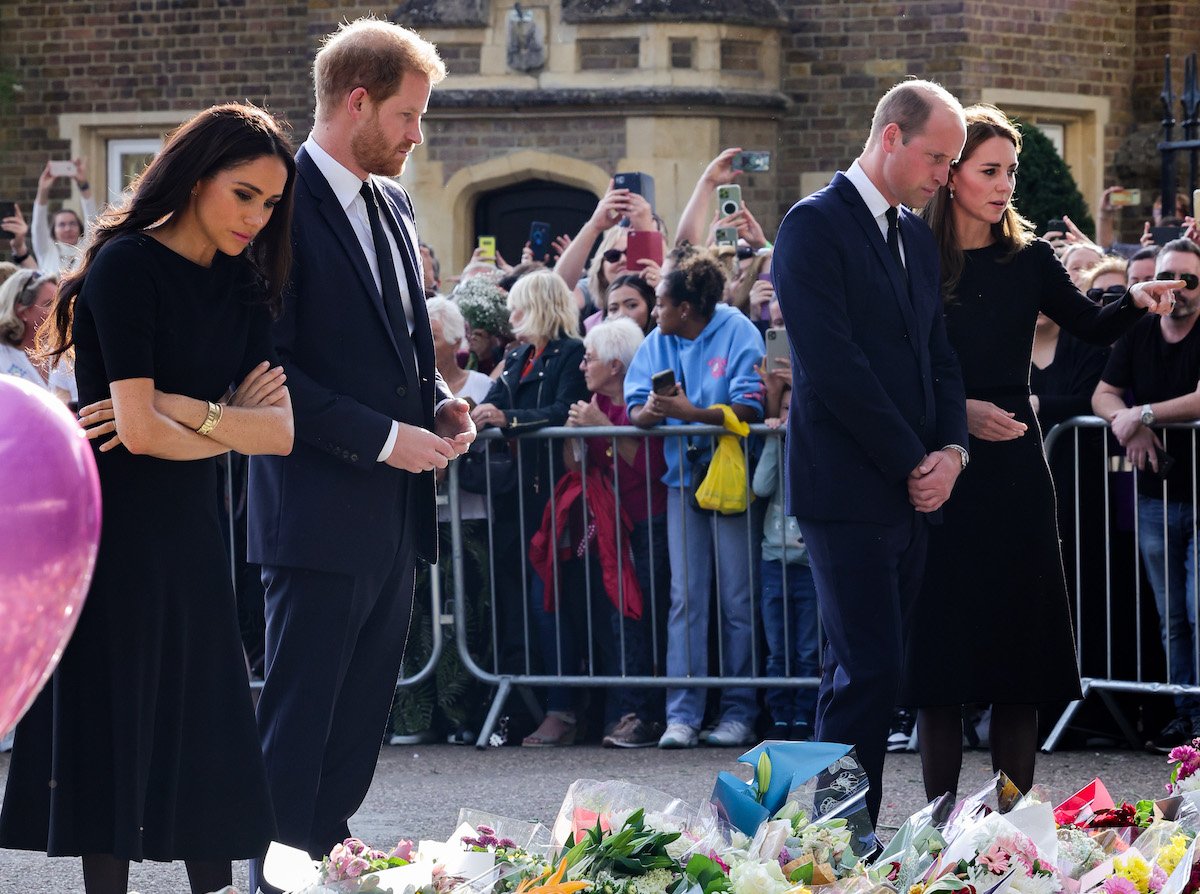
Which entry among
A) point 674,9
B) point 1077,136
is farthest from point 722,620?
point 1077,136

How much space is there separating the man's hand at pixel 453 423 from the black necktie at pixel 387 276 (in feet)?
0.64

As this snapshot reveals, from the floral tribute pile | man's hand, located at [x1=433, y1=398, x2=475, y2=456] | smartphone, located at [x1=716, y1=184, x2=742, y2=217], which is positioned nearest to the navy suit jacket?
man's hand, located at [x1=433, y1=398, x2=475, y2=456]

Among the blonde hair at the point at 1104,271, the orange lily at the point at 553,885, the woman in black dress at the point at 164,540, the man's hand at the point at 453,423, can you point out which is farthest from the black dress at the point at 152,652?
the blonde hair at the point at 1104,271

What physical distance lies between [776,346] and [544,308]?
1118 mm

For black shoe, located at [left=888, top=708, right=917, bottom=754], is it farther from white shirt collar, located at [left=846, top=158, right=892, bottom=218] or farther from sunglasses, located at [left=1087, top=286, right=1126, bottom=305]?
white shirt collar, located at [left=846, top=158, right=892, bottom=218]

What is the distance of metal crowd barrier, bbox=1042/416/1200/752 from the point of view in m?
6.94

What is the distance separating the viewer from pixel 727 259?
349 inches

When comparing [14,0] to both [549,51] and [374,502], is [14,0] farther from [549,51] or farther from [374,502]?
[374,502]

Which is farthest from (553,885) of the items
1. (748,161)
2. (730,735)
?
(748,161)

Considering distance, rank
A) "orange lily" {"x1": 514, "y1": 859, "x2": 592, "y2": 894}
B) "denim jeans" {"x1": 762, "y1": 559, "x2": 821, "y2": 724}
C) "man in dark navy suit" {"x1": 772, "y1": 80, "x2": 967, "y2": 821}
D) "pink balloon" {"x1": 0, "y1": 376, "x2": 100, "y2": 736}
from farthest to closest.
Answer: "denim jeans" {"x1": 762, "y1": 559, "x2": 821, "y2": 724} → "man in dark navy suit" {"x1": 772, "y1": 80, "x2": 967, "y2": 821} → "orange lily" {"x1": 514, "y1": 859, "x2": 592, "y2": 894} → "pink balloon" {"x1": 0, "y1": 376, "x2": 100, "y2": 736}

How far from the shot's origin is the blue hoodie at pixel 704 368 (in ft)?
24.2

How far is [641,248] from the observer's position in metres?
9.15

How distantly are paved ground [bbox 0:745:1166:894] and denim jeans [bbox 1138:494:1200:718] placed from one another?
0.39 metres

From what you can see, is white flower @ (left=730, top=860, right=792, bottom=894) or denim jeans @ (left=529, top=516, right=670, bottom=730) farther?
denim jeans @ (left=529, top=516, right=670, bottom=730)
